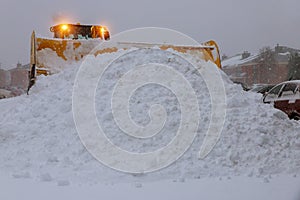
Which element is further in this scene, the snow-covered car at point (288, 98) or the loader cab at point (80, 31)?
the loader cab at point (80, 31)

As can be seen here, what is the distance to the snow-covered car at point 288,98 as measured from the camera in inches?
375

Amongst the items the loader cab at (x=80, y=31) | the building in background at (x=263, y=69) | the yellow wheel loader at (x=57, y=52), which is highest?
the loader cab at (x=80, y=31)

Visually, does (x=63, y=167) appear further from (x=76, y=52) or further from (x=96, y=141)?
(x=76, y=52)

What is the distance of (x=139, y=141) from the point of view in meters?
5.63

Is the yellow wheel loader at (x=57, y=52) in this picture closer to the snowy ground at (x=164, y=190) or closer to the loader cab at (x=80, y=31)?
the loader cab at (x=80, y=31)

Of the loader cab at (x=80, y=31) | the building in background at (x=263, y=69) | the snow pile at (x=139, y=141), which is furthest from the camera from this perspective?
the building in background at (x=263, y=69)

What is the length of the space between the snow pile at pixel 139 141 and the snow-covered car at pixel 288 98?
262cm

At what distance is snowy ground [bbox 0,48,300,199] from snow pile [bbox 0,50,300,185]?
0.04 feet

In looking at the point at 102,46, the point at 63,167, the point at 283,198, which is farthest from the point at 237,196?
the point at 102,46

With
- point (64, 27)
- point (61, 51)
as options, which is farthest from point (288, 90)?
point (64, 27)

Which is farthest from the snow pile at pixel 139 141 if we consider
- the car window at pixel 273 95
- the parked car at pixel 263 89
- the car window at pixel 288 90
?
the parked car at pixel 263 89

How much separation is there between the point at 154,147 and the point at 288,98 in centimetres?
541

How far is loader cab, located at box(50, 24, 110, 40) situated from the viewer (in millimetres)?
12766

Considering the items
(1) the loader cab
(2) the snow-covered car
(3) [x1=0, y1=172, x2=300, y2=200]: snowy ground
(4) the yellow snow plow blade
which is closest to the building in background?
(1) the loader cab
